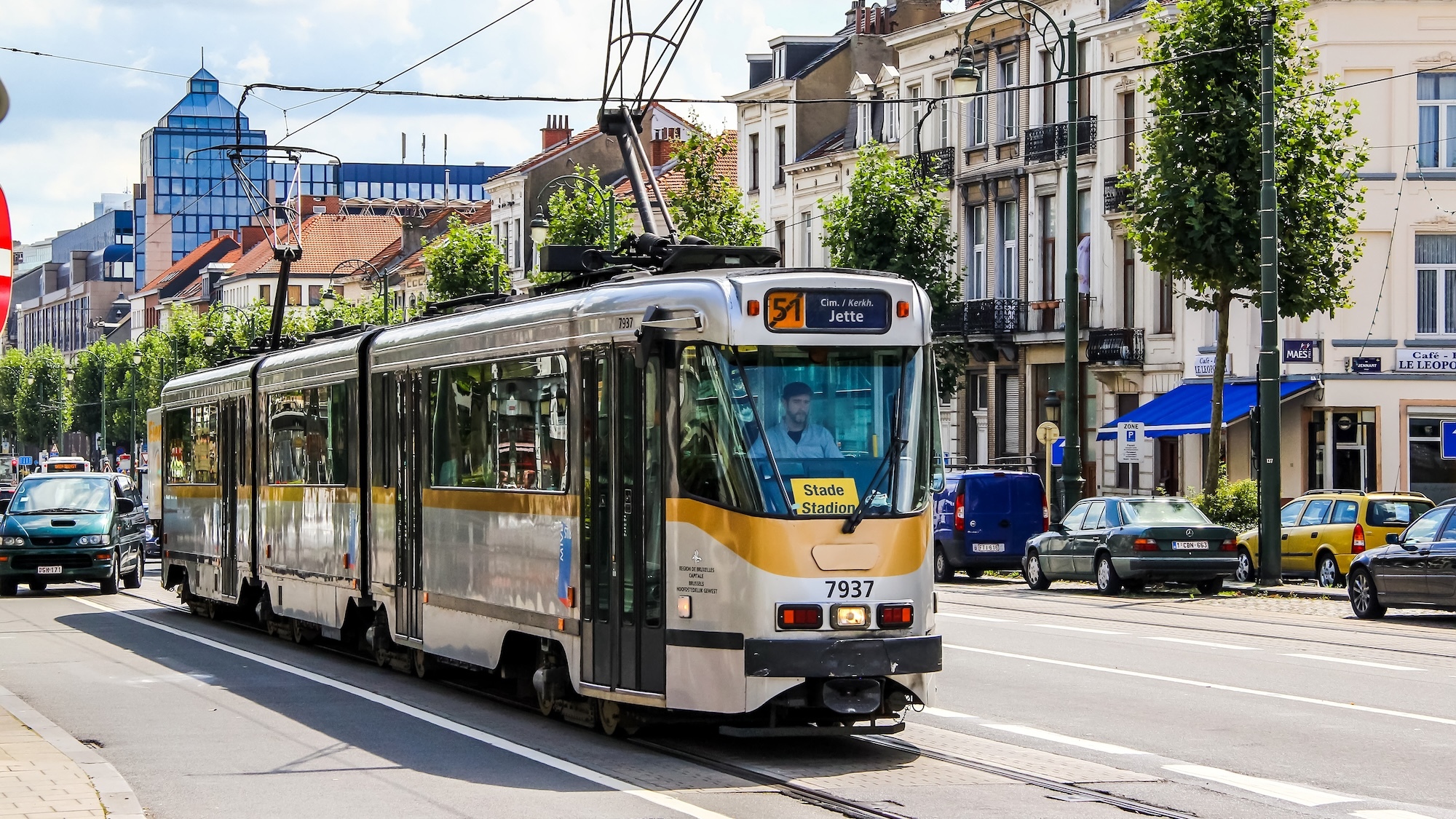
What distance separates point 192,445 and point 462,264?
43.2m

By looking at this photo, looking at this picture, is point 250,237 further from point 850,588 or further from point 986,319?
point 850,588

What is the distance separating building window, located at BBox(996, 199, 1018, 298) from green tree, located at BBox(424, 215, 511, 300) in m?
21.3

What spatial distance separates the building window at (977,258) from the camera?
53.7 meters

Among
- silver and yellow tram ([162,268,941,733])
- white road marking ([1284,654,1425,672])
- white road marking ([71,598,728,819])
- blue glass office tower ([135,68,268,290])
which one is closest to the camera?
white road marking ([71,598,728,819])

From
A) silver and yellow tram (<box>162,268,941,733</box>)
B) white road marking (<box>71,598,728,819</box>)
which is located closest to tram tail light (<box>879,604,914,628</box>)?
silver and yellow tram (<box>162,268,941,733</box>)

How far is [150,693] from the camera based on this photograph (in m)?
16.7

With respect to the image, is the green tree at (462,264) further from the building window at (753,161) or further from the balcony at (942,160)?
the balcony at (942,160)

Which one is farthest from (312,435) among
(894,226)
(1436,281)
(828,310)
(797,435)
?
(1436,281)

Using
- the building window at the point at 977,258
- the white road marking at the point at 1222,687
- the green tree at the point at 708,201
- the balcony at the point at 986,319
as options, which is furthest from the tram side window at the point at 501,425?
the building window at the point at 977,258

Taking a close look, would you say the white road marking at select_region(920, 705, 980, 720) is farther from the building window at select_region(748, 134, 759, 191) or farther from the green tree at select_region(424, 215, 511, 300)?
the green tree at select_region(424, 215, 511, 300)

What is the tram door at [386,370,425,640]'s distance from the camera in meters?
16.9

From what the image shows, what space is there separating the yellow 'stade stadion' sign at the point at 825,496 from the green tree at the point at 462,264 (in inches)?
2255

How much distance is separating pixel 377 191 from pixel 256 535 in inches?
6651

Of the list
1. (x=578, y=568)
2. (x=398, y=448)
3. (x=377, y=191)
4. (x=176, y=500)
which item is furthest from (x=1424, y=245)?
(x=377, y=191)
